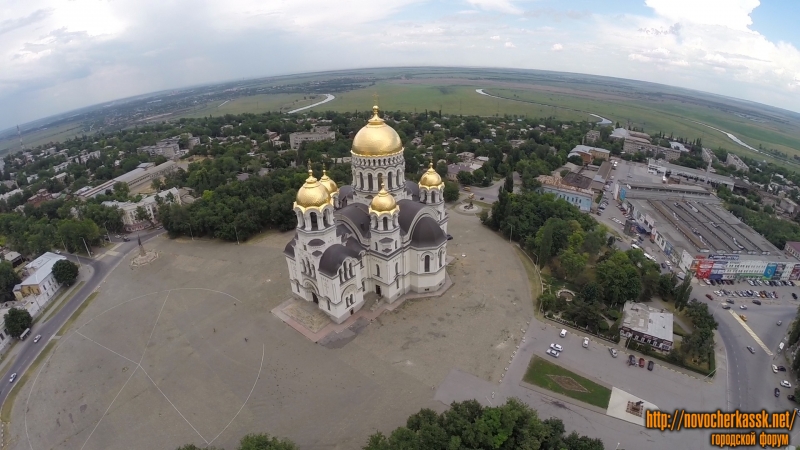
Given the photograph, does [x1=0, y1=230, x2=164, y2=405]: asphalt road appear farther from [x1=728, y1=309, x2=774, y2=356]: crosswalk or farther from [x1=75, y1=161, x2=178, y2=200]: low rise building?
[x1=728, y1=309, x2=774, y2=356]: crosswalk

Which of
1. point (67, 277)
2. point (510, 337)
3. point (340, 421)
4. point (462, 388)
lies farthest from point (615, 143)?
point (67, 277)

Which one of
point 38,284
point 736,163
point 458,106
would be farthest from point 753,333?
point 458,106

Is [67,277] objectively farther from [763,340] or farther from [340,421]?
[763,340]

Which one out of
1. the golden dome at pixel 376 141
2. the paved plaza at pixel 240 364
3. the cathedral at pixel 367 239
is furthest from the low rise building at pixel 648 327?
the golden dome at pixel 376 141

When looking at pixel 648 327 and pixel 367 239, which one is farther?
pixel 367 239

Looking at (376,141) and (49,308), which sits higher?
(376,141)

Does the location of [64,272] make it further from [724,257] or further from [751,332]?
[724,257]

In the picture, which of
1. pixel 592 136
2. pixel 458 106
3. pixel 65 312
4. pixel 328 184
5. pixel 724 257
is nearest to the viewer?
pixel 65 312
